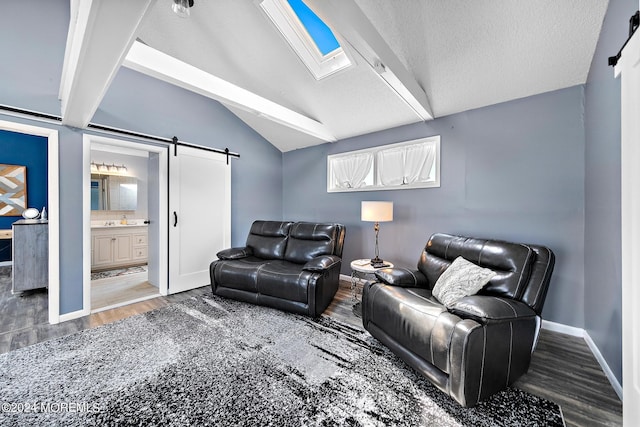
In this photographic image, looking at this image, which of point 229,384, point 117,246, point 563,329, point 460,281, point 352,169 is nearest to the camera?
point 229,384

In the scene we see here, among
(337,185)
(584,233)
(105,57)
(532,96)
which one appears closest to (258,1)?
(105,57)

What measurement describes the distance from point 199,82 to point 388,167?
251cm

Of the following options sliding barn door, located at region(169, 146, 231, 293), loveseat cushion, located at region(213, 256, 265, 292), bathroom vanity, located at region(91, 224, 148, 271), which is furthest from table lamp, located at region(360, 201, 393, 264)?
bathroom vanity, located at region(91, 224, 148, 271)

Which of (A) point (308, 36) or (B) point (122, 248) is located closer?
(A) point (308, 36)

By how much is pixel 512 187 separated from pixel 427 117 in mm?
1234

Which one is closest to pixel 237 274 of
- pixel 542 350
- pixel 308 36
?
pixel 308 36

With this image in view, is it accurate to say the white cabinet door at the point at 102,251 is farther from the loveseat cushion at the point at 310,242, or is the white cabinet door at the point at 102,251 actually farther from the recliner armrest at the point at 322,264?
the recliner armrest at the point at 322,264

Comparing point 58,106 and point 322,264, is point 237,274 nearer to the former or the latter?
point 322,264

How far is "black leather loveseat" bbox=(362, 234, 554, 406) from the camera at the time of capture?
138 cm

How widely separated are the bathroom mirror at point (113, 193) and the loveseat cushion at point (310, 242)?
4038mm

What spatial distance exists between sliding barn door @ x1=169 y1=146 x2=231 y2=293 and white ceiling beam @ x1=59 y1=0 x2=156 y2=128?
1.56 metres

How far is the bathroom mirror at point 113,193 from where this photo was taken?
4836 millimetres

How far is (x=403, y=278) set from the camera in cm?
227

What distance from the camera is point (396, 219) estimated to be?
3504 millimetres
